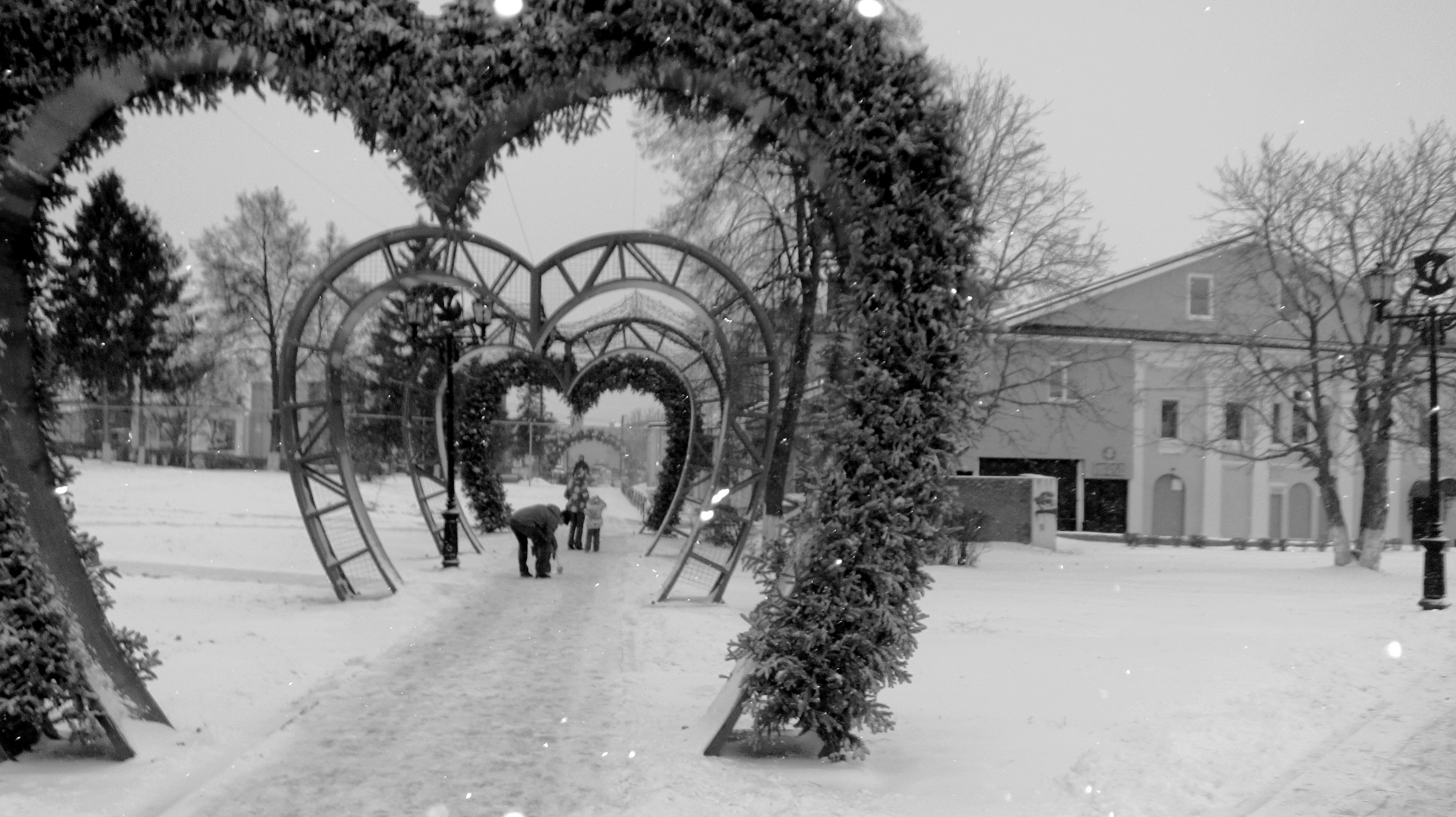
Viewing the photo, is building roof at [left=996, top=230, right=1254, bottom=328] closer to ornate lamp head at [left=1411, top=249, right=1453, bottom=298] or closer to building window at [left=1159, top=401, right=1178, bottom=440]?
building window at [left=1159, top=401, right=1178, bottom=440]

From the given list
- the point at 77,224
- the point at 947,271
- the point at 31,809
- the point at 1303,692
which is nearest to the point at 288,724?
the point at 31,809

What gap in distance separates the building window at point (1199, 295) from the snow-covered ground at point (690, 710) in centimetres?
1653

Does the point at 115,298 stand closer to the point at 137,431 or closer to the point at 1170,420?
the point at 137,431

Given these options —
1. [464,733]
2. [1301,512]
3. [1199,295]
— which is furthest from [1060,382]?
[464,733]

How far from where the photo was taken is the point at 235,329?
19594 mm

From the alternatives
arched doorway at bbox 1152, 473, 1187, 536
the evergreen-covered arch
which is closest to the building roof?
arched doorway at bbox 1152, 473, 1187, 536

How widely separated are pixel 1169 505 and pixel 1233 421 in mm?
6813

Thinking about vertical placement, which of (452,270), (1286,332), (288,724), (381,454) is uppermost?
(1286,332)

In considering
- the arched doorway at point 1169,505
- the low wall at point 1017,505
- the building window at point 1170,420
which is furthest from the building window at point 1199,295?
the low wall at point 1017,505

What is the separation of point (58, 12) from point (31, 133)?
2.03 ft

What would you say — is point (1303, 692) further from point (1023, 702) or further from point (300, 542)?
point (300, 542)

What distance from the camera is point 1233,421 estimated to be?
1049 inches

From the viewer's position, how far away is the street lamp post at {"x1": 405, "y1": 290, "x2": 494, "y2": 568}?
1638cm

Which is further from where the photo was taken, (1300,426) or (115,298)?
(1300,426)
